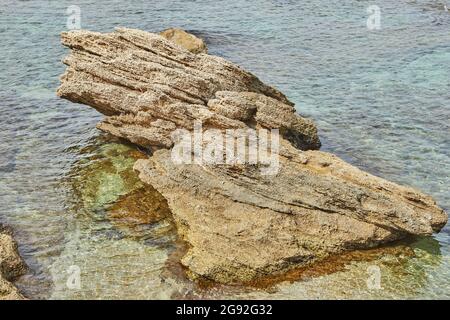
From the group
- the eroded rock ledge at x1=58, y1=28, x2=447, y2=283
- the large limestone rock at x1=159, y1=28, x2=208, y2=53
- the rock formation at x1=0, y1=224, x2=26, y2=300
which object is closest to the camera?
the rock formation at x1=0, y1=224, x2=26, y2=300

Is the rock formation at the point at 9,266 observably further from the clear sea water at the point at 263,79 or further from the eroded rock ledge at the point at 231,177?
the eroded rock ledge at the point at 231,177

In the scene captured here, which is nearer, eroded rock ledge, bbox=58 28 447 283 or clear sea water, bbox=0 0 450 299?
clear sea water, bbox=0 0 450 299

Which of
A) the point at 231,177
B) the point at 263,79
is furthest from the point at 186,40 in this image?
the point at 231,177

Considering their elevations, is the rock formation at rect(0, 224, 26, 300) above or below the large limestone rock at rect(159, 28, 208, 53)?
below

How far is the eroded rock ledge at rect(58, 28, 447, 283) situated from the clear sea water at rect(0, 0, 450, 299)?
1.13 meters

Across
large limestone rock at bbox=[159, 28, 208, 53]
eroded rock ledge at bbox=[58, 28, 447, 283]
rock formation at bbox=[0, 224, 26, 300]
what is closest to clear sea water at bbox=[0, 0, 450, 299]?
rock formation at bbox=[0, 224, 26, 300]

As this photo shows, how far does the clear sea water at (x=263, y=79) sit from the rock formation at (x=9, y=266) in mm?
474

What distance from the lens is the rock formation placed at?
21.2 metres

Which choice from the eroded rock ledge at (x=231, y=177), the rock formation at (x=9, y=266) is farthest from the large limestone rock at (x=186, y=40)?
the rock formation at (x=9, y=266)

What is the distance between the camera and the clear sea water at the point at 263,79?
74.9ft

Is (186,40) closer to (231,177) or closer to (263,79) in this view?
(263,79)

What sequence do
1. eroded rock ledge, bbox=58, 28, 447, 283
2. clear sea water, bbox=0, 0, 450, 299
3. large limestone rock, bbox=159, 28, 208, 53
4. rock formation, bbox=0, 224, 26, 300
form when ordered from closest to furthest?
rock formation, bbox=0, 224, 26, 300 → clear sea water, bbox=0, 0, 450, 299 → eroded rock ledge, bbox=58, 28, 447, 283 → large limestone rock, bbox=159, 28, 208, 53

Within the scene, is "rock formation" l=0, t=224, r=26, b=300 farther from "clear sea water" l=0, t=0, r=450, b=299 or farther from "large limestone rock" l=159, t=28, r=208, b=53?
"large limestone rock" l=159, t=28, r=208, b=53

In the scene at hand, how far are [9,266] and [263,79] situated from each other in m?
26.5
